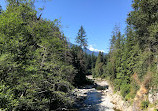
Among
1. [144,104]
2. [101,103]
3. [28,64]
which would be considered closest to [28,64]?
[28,64]

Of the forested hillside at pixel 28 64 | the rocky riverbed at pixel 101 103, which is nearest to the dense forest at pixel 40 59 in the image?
the forested hillside at pixel 28 64

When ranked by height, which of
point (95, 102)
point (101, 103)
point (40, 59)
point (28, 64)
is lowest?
point (95, 102)

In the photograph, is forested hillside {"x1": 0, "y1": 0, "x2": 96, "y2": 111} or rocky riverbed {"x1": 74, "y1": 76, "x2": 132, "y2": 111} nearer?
forested hillside {"x1": 0, "y1": 0, "x2": 96, "y2": 111}

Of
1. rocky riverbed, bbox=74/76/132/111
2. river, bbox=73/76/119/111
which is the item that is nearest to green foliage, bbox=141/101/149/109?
rocky riverbed, bbox=74/76/132/111

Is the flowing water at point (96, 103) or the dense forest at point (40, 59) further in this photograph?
the flowing water at point (96, 103)

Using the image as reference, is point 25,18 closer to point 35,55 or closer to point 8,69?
point 35,55

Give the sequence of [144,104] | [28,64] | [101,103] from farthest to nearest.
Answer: [101,103]
[144,104]
[28,64]

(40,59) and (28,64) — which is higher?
(40,59)

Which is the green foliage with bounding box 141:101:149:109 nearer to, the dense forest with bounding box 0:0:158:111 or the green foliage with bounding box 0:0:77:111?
the dense forest with bounding box 0:0:158:111

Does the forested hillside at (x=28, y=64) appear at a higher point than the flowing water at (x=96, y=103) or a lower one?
higher

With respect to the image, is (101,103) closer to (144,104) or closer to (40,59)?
(144,104)

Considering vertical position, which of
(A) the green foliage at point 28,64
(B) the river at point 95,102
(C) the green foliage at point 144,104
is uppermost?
(A) the green foliage at point 28,64

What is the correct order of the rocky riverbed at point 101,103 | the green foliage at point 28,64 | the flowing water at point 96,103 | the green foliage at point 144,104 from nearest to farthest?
the green foliage at point 28,64 < the green foliage at point 144,104 < the rocky riverbed at point 101,103 < the flowing water at point 96,103

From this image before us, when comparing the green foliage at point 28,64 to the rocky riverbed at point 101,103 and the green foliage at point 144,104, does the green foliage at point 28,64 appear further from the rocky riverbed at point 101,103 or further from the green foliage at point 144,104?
the green foliage at point 144,104
